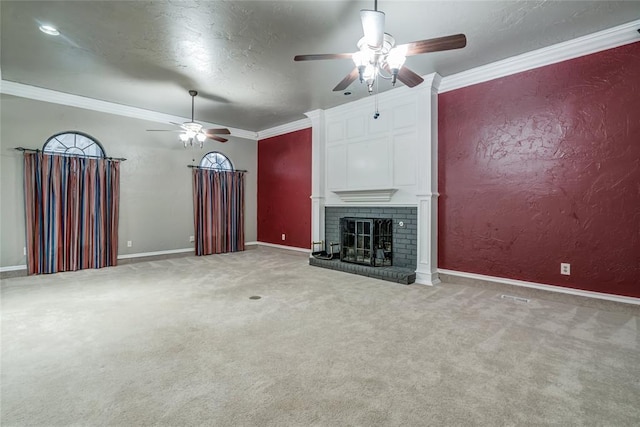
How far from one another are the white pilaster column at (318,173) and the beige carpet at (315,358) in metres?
2.31

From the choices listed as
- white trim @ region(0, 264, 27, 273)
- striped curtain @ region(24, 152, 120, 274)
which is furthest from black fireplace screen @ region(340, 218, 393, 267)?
white trim @ region(0, 264, 27, 273)

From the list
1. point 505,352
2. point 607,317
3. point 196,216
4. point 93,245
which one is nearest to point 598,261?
point 607,317

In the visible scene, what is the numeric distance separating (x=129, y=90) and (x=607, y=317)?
696 cm

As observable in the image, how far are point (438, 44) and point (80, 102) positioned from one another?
→ 5815mm

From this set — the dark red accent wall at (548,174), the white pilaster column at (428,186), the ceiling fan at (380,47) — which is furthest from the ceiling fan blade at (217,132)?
the dark red accent wall at (548,174)

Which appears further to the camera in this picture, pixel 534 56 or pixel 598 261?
pixel 534 56

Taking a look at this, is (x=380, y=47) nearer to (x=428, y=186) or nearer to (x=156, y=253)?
(x=428, y=186)

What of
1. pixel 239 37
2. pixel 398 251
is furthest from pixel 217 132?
pixel 398 251

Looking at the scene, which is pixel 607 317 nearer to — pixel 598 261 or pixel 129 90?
pixel 598 261

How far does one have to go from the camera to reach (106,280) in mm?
4508

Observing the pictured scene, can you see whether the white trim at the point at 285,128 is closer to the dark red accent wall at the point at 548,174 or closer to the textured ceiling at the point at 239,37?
the textured ceiling at the point at 239,37

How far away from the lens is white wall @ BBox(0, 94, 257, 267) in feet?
15.0

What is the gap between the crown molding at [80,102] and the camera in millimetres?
4543

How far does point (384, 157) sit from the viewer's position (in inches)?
197
